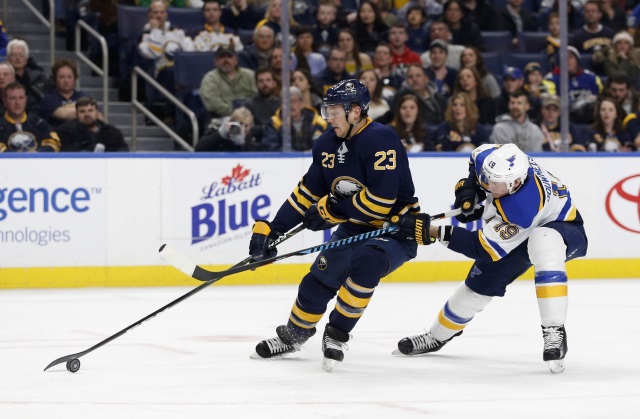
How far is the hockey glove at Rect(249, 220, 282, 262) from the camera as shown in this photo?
516cm

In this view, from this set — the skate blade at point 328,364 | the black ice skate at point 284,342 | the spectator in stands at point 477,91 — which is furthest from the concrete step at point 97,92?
the skate blade at point 328,364

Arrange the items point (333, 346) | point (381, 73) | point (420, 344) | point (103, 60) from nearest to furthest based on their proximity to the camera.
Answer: point (333, 346)
point (420, 344)
point (103, 60)
point (381, 73)

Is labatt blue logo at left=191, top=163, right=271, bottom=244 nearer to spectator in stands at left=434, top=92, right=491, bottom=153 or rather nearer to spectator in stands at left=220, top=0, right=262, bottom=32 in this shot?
spectator in stands at left=434, top=92, right=491, bottom=153

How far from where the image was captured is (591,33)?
1124cm

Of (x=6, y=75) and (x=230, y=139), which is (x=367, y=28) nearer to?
(x=230, y=139)

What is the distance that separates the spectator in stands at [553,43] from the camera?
36.4ft

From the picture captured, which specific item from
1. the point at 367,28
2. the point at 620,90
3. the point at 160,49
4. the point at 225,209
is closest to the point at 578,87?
the point at 620,90

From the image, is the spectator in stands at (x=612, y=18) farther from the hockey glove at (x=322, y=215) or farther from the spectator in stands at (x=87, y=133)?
the hockey glove at (x=322, y=215)

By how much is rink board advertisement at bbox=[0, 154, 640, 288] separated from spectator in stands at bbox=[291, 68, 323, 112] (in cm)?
78

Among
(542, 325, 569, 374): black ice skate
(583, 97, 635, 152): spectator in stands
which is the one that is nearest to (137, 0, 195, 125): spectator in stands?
(583, 97, 635, 152): spectator in stands

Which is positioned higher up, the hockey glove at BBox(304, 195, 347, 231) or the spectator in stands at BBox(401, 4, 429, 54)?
the spectator in stands at BBox(401, 4, 429, 54)

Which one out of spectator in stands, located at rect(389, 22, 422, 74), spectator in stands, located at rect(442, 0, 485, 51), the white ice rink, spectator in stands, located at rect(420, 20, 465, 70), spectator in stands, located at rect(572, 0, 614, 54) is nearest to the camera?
the white ice rink

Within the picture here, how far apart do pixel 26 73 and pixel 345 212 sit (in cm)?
442

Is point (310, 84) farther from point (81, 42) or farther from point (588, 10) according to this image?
point (588, 10)
